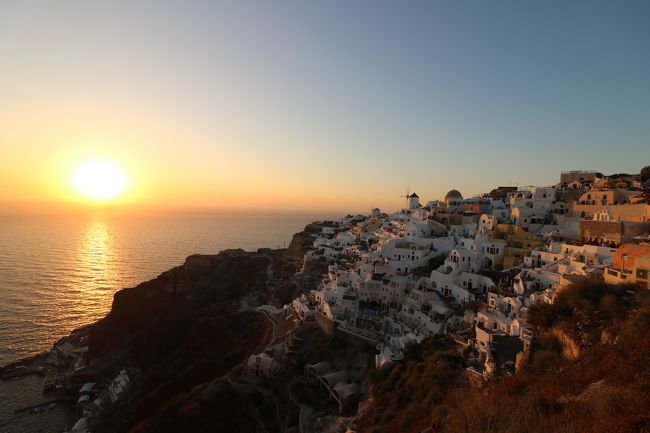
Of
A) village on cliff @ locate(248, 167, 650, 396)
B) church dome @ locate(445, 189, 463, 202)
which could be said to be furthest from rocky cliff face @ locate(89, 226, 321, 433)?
church dome @ locate(445, 189, 463, 202)

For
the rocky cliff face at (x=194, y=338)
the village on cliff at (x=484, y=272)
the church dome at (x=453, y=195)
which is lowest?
the rocky cliff face at (x=194, y=338)

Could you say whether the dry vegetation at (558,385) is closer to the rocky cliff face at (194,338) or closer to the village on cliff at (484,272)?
the village on cliff at (484,272)

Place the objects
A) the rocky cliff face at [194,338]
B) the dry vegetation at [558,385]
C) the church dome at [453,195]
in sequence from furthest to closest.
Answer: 1. the church dome at [453,195]
2. the rocky cliff face at [194,338]
3. the dry vegetation at [558,385]

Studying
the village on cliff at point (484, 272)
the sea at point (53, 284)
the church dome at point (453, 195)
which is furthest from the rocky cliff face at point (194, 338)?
the church dome at point (453, 195)

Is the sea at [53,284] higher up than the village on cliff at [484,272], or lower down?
lower down

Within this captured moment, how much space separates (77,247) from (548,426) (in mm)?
121658

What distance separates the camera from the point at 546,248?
30.6 meters

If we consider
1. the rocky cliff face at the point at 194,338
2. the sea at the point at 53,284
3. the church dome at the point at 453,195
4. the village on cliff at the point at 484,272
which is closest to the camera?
the village on cliff at the point at 484,272

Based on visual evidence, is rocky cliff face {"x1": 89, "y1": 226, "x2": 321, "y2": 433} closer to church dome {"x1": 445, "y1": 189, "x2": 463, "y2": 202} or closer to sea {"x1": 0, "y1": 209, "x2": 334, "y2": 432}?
sea {"x1": 0, "y1": 209, "x2": 334, "y2": 432}

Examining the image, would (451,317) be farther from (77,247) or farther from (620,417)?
(77,247)

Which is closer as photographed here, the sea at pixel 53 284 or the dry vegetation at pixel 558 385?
the dry vegetation at pixel 558 385

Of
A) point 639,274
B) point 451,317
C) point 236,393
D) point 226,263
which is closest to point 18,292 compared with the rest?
point 226,263

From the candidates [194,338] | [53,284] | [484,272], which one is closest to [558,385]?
[484,272]

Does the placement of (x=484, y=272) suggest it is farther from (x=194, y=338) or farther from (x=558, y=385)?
(x=194, y=338)
